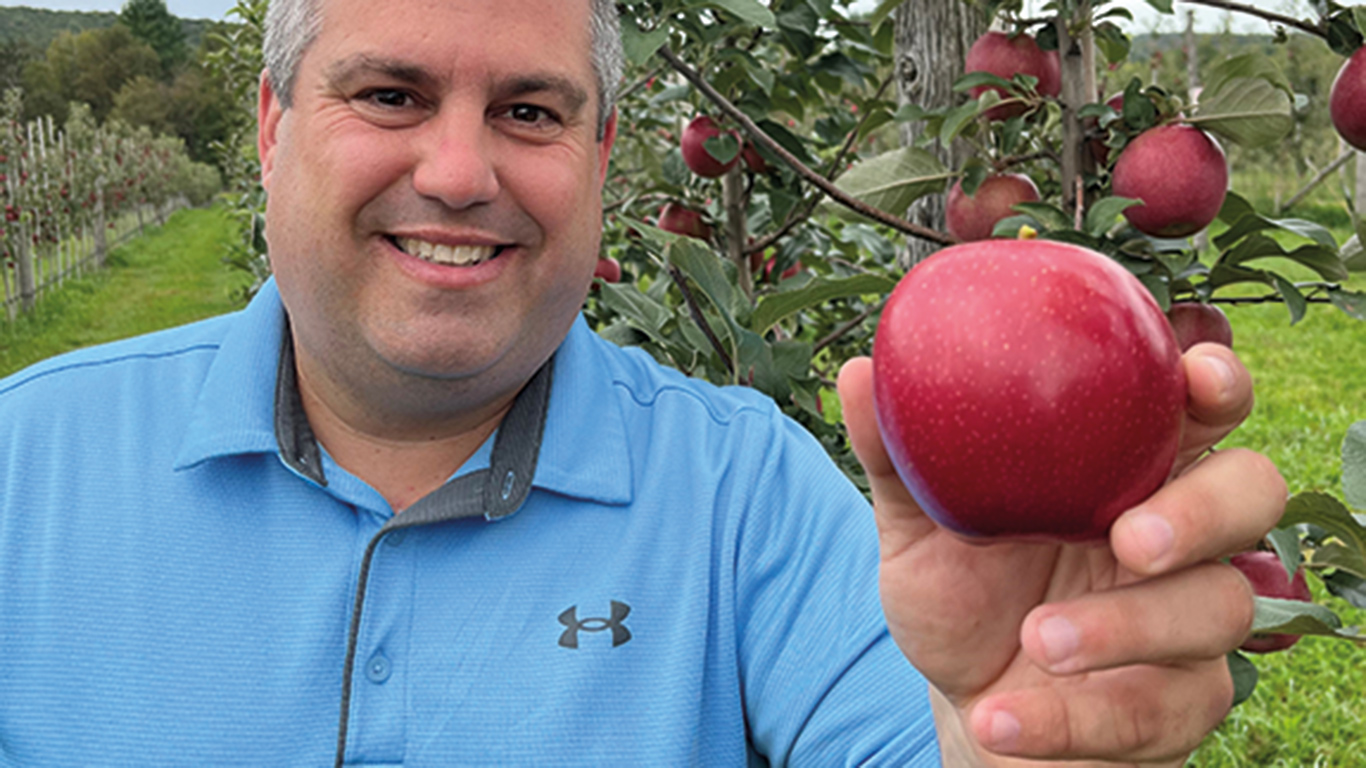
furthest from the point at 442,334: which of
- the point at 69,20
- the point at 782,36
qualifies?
the point at 69,20

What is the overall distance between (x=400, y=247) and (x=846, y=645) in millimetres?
659

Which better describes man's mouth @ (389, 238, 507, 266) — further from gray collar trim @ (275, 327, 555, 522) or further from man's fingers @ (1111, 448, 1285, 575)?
man's fingers @ (1111, 448, 1285, 575)

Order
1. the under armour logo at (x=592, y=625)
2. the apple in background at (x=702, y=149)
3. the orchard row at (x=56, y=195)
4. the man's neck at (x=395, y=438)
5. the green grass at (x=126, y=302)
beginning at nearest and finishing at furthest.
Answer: the under armour logo at (x=592, y=625)
the man's neck at (x=395, y=438)
the apple in background at (x=702, y=149)
the green grass at (x=126, y=302)
the orchard row at (x=56, y=195)

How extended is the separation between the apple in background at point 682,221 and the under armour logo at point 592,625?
1351mm

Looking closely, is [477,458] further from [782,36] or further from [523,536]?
[782,36]

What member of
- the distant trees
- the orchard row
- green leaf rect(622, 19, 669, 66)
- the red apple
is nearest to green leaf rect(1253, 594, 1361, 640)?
green leaf rect(622, 19, 669, 66)

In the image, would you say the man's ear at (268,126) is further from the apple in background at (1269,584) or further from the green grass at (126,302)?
the green grass at (126,302)

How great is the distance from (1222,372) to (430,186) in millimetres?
822

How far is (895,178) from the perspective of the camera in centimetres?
182

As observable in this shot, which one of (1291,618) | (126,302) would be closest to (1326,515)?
(1291,618)

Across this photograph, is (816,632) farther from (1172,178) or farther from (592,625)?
(1172,178)

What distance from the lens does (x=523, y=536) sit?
129 centimetres

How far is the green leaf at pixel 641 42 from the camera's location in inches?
64.3

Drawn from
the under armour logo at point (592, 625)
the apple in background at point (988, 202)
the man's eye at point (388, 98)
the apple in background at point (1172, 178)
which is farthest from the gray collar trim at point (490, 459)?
the apple in background at point (1172, 178)
